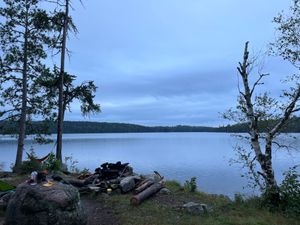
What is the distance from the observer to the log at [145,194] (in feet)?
35.5

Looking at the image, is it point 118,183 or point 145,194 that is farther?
point 118,183

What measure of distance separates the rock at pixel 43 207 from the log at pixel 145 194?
274 cm

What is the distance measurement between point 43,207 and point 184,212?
12.5ft

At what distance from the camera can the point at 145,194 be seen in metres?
11.3

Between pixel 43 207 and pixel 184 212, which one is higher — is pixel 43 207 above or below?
above

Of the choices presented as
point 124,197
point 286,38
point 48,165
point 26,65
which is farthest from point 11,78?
point 286,38

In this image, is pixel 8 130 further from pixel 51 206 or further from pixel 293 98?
pixel 293 98

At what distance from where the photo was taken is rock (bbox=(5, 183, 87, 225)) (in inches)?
308

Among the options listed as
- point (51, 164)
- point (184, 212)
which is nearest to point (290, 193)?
point (184, 212)

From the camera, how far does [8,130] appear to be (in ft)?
68.9

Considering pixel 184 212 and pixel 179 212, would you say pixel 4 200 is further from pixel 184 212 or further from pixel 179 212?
pixel 184 212

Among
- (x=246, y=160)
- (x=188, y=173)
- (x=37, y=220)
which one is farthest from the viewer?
(x=188, y=173)

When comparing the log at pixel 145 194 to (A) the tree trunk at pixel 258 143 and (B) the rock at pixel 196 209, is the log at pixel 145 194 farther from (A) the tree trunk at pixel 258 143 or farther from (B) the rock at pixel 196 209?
(A) the tree trunk at pixel 258 143

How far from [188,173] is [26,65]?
47.3 ft
